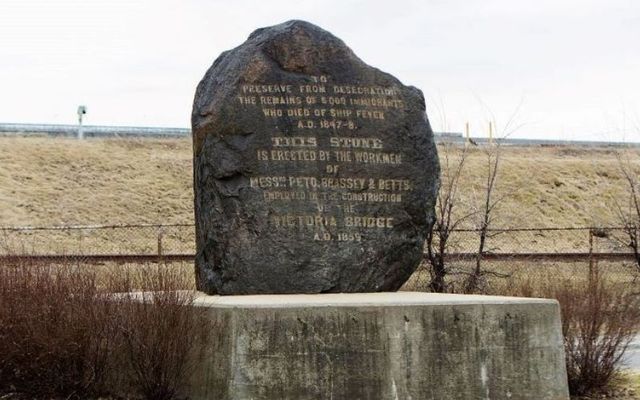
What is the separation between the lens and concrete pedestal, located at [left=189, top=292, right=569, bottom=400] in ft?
28.6

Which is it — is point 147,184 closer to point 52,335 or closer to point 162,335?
point 52,335

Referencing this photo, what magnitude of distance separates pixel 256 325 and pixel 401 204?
2.63 meters

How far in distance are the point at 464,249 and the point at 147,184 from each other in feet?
41.0

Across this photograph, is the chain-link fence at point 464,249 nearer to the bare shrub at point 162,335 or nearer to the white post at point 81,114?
the bare shrub at point 162,335

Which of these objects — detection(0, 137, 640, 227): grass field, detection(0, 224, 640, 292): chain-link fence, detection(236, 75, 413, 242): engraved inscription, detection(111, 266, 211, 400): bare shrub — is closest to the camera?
detection(111, 266, 211, 400): bare shrub

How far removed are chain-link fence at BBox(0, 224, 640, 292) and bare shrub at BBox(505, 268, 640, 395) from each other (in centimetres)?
565

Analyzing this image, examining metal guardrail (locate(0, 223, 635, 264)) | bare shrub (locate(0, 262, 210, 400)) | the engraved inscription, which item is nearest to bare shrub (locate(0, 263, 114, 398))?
bare shrub (locate(0, 262, 210, 400))

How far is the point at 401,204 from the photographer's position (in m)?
10.8

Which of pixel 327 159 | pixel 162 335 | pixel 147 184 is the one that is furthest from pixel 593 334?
pixel 147 184

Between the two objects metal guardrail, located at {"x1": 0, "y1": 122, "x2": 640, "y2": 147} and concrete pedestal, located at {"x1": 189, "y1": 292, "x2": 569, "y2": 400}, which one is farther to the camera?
metal guardrail, located at {"x1": 0, "y1": 122, "x2": 640, "y2": 147}

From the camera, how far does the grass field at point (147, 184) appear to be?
33.2 meters

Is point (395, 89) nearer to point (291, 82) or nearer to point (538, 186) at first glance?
point (291, 82)

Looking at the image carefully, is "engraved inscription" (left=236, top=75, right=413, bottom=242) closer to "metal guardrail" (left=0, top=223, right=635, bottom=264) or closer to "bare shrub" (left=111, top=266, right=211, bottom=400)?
"bare shrub" (left=111, top=266, right=211, bottom=400)

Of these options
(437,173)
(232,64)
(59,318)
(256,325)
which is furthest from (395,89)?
(59,318)
